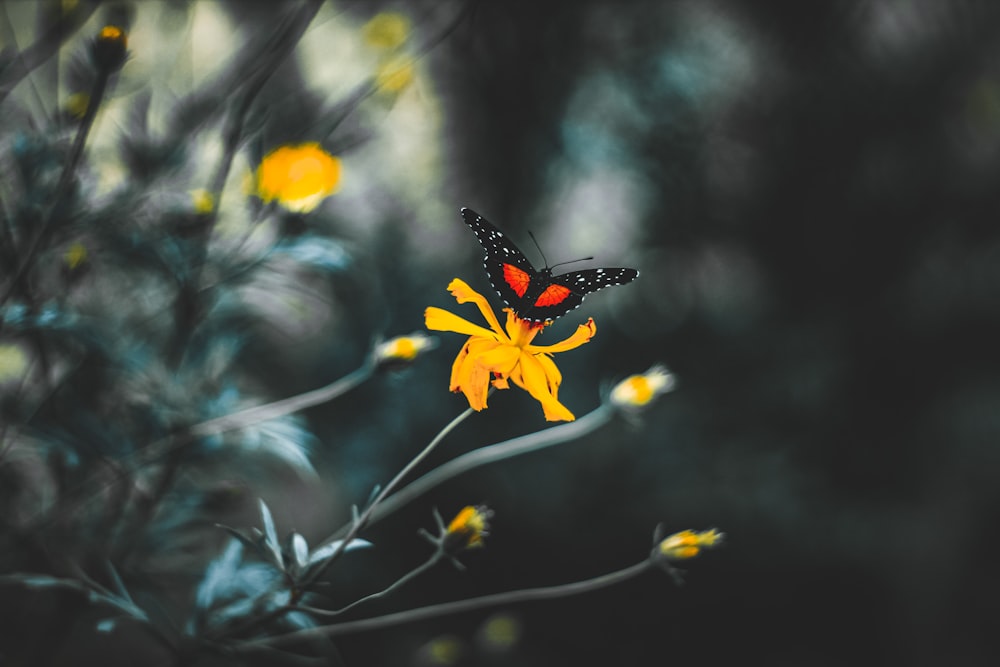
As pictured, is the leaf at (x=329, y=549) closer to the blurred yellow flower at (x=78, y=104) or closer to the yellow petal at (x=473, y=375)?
the yellow petal at (x=473, y=375)

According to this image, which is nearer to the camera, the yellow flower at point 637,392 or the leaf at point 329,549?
the leaf at point 329,549

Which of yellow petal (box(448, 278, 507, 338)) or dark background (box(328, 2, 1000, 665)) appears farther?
dark background (box(328, 2, 1000, 665))

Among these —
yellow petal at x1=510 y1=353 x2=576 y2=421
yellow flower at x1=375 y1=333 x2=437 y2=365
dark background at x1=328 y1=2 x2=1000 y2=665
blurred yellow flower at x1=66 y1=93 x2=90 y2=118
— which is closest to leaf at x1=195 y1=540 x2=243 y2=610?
yellow flower at x1=375 y1=333 x2=437 y2=365

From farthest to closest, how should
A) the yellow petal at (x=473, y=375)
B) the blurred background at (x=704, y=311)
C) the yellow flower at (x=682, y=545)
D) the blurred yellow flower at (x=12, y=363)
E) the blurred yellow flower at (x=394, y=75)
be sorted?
the blurred background at (x=704, y=311), the blurred yellow flower at (x=12, y=363), the blurred yellow flower at (x=394, y=75), the yellow flower at (x=682, y=545), the yellow petal at (x=473, y=375)

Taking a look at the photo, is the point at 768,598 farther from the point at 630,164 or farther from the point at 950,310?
the point at 630,164

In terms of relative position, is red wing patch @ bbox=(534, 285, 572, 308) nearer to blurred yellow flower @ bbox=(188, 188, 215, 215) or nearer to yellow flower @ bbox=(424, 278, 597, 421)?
yellow flower @ bbox=(424, 278, 597, 421)

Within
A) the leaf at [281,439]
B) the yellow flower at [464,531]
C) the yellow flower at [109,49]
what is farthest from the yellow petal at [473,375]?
the yellow flower at [109,49]

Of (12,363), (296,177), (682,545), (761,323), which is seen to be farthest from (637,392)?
(761,323)
